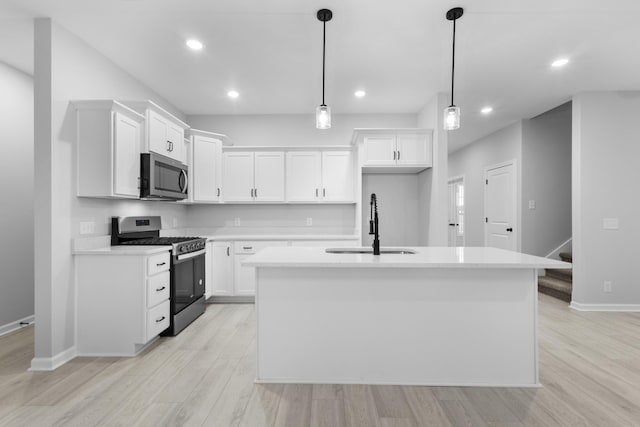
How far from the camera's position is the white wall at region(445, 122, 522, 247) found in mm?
5465

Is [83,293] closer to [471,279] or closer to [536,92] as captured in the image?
[471,279]

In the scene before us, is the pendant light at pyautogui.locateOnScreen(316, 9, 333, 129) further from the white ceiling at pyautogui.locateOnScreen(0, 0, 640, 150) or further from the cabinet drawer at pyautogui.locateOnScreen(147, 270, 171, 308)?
the cabinet drawer at pyautogui.locateOnScreen(147, 270, 171, 308)

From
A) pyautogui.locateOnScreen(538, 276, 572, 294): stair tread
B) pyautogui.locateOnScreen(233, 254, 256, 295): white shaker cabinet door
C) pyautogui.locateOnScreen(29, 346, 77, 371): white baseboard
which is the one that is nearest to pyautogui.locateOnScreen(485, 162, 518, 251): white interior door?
pyautogui.locateOnScreen(538, 276, 572, 294): stair tread

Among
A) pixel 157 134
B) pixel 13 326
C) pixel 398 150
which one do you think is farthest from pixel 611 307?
pixel 13 326

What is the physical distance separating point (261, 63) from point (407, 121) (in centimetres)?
244

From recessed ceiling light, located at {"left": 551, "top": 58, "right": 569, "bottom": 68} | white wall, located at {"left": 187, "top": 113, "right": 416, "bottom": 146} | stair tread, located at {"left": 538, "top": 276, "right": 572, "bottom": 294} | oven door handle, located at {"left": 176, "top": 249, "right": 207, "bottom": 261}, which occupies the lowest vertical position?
stair tread, located at {"left": 538, "top": 276, "right": 572, "bottom": 294}

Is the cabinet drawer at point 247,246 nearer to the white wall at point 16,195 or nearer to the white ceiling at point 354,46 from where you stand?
the white ceiling at point 354,46

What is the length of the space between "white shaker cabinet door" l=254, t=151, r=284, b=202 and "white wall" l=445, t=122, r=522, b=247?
3.76 metres

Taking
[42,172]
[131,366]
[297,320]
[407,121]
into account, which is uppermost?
[407,121]

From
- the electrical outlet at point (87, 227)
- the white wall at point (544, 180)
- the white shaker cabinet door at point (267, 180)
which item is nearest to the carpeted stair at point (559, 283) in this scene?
the white wall at point (544, 180)

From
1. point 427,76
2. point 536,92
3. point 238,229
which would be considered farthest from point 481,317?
point 238,229

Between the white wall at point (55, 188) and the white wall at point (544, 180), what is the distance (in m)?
5.76

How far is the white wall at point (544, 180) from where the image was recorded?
5.20 meters

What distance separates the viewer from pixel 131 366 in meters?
2.58
